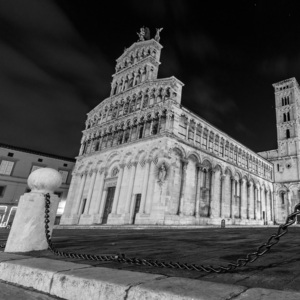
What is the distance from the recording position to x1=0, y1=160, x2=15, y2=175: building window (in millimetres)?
32438

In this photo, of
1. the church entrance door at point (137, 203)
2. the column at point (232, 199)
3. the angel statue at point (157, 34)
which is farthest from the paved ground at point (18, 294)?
the angel statue at point (157, 34)

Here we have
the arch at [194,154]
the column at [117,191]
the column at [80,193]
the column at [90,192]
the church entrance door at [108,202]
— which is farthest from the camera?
the column at [80,193]

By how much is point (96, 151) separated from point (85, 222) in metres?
8.04

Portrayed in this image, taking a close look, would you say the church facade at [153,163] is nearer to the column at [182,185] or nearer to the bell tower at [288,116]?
the column at [182,185]

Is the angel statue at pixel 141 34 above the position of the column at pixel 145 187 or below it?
above

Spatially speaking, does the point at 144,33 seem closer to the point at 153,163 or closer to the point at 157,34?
the point at 157,34

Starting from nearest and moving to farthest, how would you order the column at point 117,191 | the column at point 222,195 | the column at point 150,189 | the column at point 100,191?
the column at point 150,189
the column at point 117,191
the column at point 222,195
the column at point 100,191

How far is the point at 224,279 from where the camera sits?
2.11 metres

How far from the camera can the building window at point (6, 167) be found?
3244cm

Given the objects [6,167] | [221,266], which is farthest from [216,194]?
[6,167]

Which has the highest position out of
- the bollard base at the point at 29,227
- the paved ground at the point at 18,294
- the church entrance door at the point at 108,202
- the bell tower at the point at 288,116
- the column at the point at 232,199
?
the bell tower at the point at 288,116

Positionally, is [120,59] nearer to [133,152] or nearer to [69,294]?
[133,152]

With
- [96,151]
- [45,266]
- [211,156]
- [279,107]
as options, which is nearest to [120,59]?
[96,151]

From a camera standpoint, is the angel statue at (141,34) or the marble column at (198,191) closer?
the marble column at (198,191)
